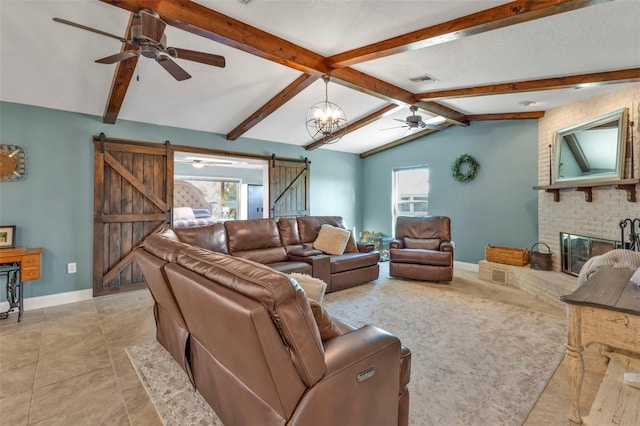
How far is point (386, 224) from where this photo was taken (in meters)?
7.36

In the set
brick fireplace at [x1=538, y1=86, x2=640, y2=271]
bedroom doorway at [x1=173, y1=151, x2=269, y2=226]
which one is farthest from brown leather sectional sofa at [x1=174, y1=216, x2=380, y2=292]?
bedroom doorway at [x1=173, y1=151, x2=269, y2=226]

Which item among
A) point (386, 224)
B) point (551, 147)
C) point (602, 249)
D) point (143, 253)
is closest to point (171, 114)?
point (143, 253)

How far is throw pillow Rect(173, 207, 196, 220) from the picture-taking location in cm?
814

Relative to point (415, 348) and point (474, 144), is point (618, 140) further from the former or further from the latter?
point (415, 348)

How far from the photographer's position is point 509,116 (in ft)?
16.8

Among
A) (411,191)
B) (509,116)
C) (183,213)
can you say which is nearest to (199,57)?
(509,116)

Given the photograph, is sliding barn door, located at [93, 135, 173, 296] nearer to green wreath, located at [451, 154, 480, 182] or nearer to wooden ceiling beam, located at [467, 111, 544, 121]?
green wreath, located at [451, 154, 480, 182]

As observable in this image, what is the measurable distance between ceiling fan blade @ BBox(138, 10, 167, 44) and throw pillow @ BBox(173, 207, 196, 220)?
6.48 metres

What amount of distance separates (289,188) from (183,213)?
3.68 metres

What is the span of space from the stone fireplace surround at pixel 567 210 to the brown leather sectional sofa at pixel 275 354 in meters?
3.65

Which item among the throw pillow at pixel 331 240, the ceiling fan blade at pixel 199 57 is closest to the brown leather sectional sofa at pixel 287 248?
the throw pillow at pixel 331 240

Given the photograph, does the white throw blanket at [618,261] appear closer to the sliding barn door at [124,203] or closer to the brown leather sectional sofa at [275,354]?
the brown leather sectional sofa at [275,354]

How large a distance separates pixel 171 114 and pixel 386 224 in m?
5.11

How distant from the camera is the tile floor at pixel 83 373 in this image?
1855 mm
